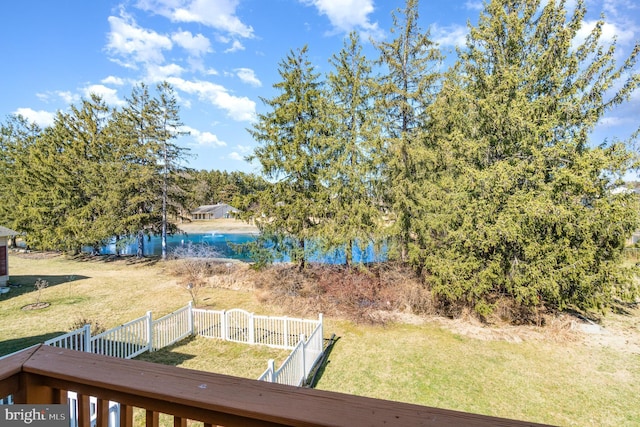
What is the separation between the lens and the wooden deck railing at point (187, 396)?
85 cm

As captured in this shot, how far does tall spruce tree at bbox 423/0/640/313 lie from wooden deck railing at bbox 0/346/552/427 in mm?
9246

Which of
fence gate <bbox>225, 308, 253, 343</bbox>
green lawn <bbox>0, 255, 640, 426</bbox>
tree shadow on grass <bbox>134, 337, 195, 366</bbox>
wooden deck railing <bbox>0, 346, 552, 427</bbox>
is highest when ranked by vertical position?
wooden deck railing <bbox>0, 346, 552, 427</bbox>

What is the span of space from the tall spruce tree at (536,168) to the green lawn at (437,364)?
1610mm

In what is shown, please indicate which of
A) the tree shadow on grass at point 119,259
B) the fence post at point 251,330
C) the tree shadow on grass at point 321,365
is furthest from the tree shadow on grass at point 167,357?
the tree shadow on grass at point 119,259

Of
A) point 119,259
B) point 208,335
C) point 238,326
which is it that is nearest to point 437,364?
point 238,326

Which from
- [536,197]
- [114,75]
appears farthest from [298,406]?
[114,75]

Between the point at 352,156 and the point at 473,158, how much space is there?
4.49 m

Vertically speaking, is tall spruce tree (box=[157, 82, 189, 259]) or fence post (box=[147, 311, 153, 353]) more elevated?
tall spruce tree (box=[157, 82, 189, 259])

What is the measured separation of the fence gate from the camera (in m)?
8.64

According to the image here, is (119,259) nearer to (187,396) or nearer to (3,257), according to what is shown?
(3,257)

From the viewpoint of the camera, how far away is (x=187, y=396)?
3.05 ft

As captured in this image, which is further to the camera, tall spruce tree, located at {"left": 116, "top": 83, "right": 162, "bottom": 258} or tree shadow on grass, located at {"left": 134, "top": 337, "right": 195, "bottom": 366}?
tall spruce tree, located at {"left": 116, "top": 83, "right": 162, "bottom": 258}

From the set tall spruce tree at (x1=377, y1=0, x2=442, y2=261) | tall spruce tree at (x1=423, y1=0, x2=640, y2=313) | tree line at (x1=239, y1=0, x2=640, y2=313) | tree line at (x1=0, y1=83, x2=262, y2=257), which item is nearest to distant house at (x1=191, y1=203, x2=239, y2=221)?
tree line at (x1=0, y1=83, x2=262, y2=257)

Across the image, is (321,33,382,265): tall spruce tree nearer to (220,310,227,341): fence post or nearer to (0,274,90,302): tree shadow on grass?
(220,310,227,341): fence post
